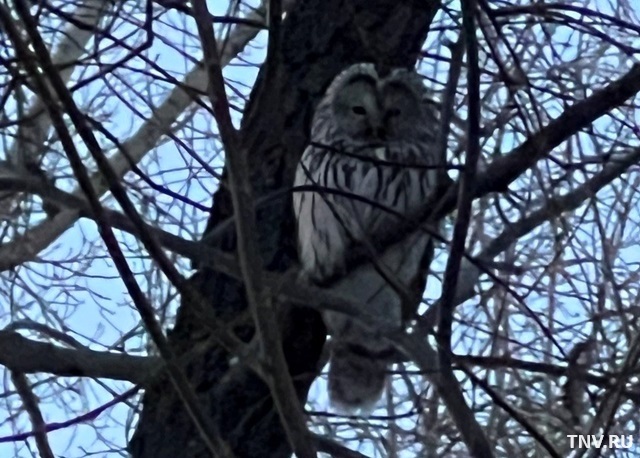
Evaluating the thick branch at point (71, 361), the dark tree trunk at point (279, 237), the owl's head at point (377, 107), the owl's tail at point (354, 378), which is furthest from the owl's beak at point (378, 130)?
the thick branch at point (71, 361)

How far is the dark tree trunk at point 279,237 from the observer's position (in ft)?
12.1

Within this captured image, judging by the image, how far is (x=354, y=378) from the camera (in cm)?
430

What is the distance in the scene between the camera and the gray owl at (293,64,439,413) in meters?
4.24

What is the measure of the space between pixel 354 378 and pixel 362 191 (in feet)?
2.06

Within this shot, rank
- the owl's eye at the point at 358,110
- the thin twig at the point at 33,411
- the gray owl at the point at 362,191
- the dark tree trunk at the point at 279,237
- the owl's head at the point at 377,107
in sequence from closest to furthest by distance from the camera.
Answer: the thin twig at the point at 33,411 < the dark tree trunk at the point at 279,237 < the gray owl at the point at 362,191 < the owl's head at the point at 377,107 < the owl's eye at the point at 358,110

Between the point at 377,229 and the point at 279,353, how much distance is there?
3.62 ft

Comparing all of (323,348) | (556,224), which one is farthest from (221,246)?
(556,224)

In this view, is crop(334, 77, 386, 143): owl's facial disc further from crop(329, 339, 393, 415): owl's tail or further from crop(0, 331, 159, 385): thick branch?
crop(0, 331, 159, 385): thick branch

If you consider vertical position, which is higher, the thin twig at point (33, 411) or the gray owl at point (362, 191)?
the gray owl at point (362, 191)

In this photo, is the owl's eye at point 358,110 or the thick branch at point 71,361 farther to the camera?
the owl's eye at point 358,110

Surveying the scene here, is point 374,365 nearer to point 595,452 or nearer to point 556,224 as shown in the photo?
point 556,224

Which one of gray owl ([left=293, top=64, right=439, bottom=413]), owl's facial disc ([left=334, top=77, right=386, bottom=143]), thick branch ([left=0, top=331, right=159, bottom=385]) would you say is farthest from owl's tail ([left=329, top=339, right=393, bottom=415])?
thick branch ([left=0, top=331, right=159, bottom=385])

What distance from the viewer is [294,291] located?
298 centimetres

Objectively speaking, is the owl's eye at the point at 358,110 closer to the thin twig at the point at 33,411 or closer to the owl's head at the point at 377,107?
the owl's head at the point at 377,107
